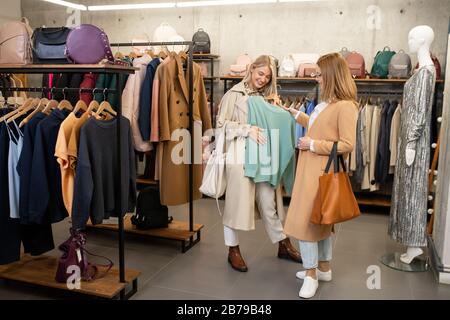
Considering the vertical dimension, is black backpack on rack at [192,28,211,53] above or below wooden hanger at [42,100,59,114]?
above

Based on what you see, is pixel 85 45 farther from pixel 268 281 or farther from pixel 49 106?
pixel 268 281

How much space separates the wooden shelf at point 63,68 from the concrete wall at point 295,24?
3.70m

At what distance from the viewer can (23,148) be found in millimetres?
2807

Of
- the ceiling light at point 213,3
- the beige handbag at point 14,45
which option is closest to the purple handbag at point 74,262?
the beige handbag at point 14,45

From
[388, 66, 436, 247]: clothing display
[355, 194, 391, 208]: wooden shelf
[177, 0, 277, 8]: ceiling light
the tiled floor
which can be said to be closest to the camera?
the tiled floor

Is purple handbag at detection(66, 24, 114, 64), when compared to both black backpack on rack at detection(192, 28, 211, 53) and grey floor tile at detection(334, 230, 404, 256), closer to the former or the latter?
grey floor tile at detection(334, 230, 404, 256)

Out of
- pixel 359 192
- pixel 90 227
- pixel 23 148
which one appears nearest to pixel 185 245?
pixel 90 227

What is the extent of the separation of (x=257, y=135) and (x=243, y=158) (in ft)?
0.71

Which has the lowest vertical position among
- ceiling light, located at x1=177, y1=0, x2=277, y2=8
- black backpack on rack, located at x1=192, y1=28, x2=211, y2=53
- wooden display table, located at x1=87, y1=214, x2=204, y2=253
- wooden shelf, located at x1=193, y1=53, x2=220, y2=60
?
wooden display table, located at x1=87, y1=214, x2=204, y2=253

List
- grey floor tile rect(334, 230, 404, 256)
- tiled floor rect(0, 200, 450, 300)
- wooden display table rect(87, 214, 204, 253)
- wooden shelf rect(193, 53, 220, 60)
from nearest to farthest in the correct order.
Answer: tiled floor rect(0, 200, 450, 300) < wooden display table rect(87, 214, 204, 253) < grey floor tile rect(334, 230, 404, 256) < wooden shelf rect(193, 53, 220, 60)

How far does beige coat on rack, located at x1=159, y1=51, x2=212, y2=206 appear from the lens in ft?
12.5

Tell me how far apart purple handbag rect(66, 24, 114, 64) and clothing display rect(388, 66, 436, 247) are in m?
2.42

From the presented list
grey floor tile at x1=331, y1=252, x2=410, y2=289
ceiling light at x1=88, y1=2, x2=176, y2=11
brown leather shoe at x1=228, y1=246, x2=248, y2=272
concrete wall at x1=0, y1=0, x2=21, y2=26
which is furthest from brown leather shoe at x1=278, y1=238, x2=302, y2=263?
concrete wall at x1=0, y1=0, x2=21, y2=26
